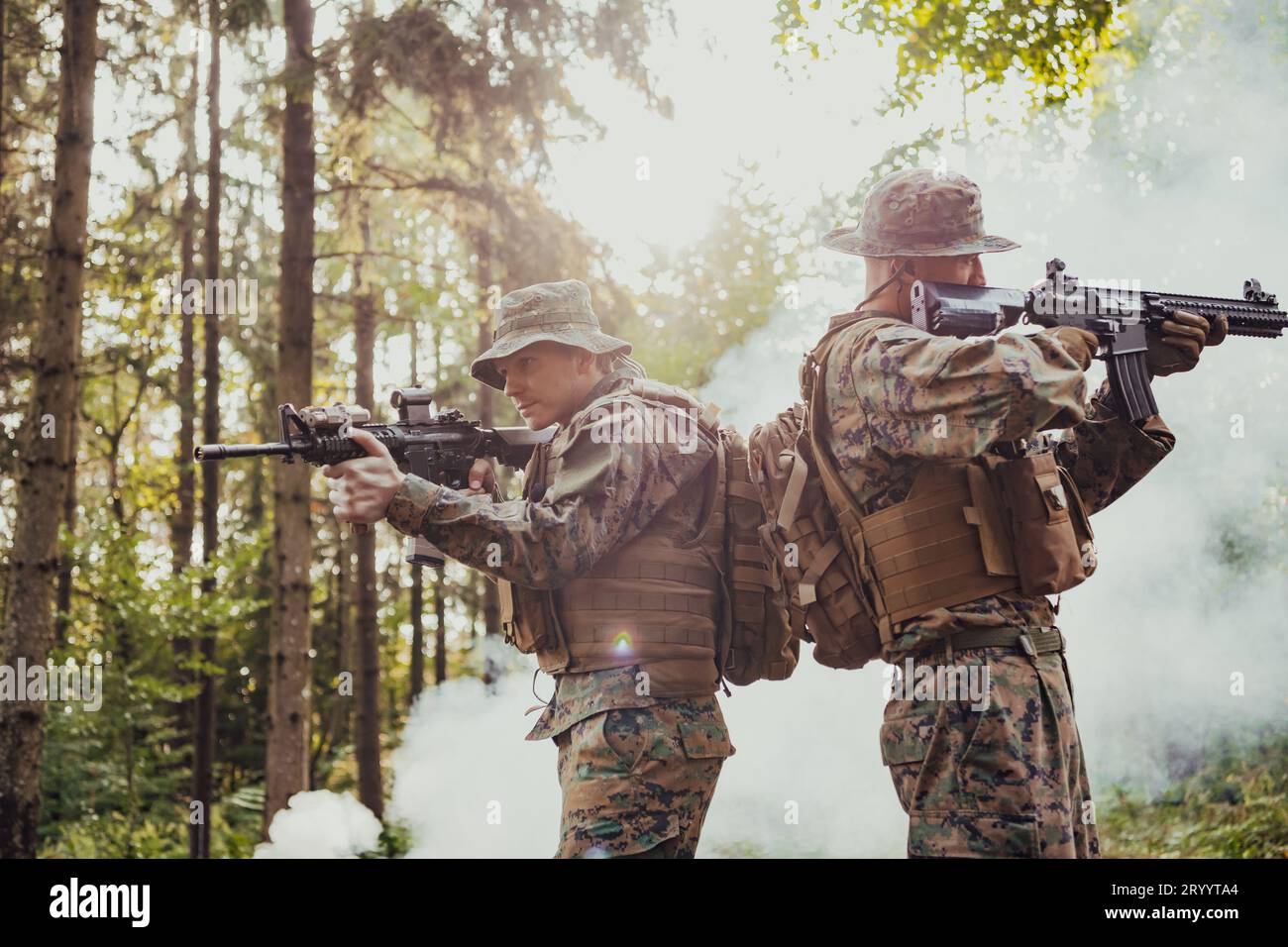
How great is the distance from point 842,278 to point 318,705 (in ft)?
44.5

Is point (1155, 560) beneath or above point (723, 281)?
beneath

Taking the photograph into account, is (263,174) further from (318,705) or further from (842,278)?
(318,705)

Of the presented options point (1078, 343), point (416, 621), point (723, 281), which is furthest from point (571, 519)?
point (416, 621)

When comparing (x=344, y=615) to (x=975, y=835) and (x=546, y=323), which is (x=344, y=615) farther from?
(x=975, y=835)

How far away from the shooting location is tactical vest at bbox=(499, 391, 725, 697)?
3.79 meters

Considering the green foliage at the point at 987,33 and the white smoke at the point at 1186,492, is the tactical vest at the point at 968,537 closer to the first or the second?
the green foliage at the point at 987,33

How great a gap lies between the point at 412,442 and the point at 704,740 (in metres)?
1.40

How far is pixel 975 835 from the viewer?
130 inches

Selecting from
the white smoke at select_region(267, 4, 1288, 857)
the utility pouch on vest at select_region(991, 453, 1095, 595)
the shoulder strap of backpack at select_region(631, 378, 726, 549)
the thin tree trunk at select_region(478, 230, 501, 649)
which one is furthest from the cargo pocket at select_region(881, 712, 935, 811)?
the white smoke at select_region(267, 4, 1288, 857)

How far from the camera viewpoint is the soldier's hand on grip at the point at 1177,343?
13.3 ft

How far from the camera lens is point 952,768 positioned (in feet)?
11.0

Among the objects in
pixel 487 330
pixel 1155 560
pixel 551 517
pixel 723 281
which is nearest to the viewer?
pixel 551 517

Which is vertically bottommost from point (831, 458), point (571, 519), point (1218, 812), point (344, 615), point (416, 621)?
point (1218, 812)

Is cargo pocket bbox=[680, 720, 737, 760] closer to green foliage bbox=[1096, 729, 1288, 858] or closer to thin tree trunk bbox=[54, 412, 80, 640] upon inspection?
green foliage bbox=[1096, 729, 1288, 858]
